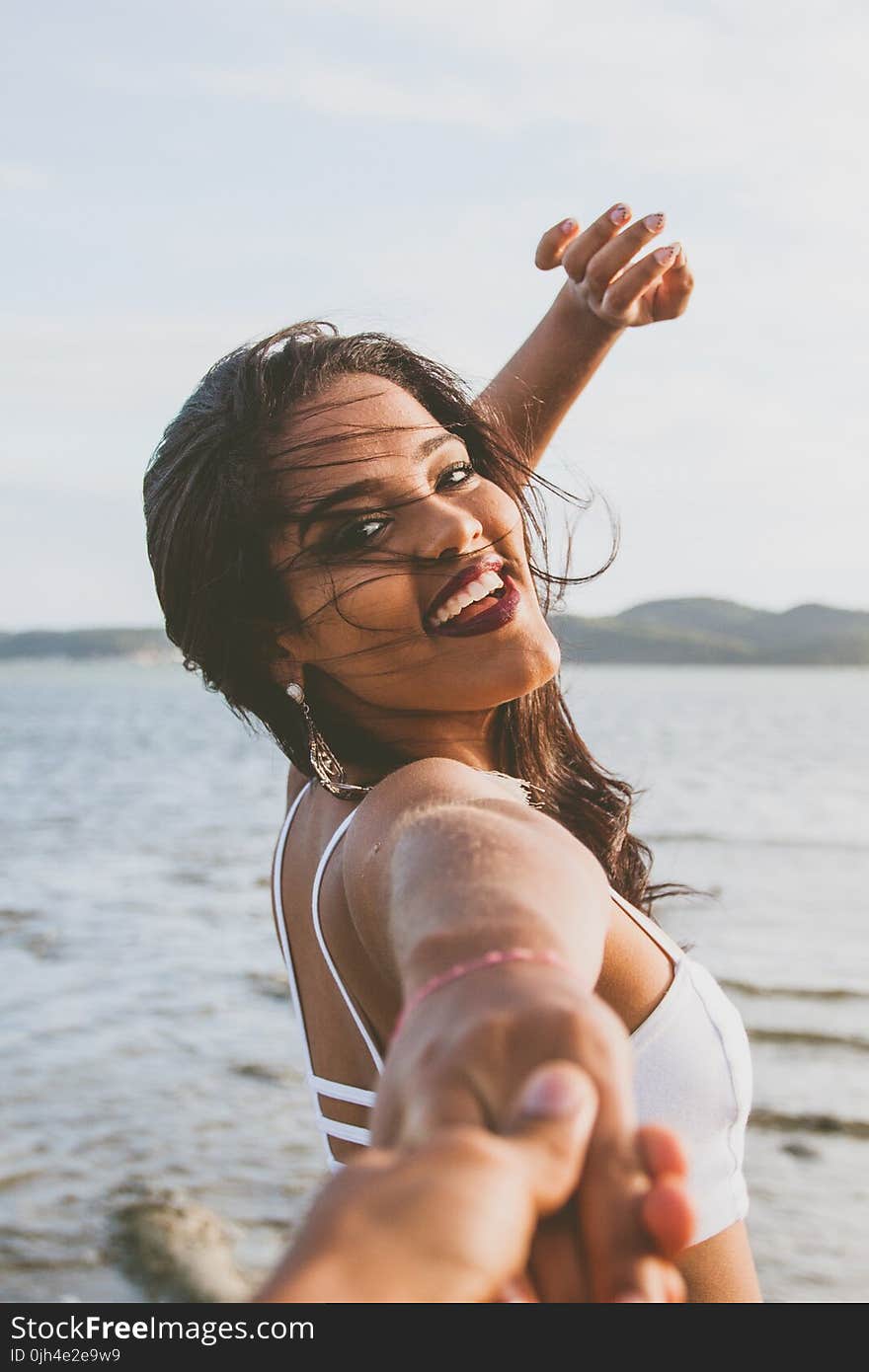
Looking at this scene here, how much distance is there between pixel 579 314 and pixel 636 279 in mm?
259

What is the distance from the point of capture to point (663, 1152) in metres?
0.87

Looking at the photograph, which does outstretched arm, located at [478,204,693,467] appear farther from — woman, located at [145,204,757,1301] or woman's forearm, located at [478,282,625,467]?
woman, located at [145,204,757,1301]

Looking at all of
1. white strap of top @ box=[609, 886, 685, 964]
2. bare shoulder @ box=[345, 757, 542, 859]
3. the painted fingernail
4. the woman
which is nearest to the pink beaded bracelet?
the painted fingernail

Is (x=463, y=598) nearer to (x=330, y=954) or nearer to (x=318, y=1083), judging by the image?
(x=330, y=954)

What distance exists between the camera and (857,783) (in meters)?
26.3

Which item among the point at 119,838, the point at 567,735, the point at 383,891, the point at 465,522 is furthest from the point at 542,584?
the point at 119,838

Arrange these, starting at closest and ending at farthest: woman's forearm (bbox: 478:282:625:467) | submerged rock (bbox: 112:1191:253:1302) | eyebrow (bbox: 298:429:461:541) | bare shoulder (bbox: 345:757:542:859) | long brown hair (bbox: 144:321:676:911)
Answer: bare shoulder (bbox: 345:757:542:859) < eyebrow (bbox: 298:429:461:541) < long brown hair (bbox: 144:321:676:911) < woman's forearm (bbox: 478:282:625:467) < submerged rock (bbox: 112:1191:253:1302)

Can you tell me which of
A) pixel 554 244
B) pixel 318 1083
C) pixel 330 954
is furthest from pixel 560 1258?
pixel 554 244

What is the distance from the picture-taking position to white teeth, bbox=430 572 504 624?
2.31 meters

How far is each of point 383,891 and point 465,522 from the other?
3.00ft

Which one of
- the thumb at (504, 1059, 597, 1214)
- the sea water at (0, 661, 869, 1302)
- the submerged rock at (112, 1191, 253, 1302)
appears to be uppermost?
the thumb at (504, 1059, 597, 1214)

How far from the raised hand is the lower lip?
1.16 m
